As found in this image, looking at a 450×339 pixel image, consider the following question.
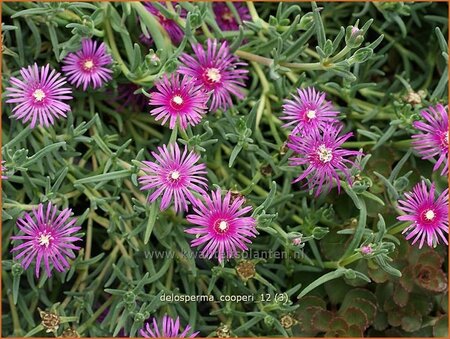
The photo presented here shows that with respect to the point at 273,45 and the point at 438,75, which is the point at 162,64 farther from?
the point at 438,75

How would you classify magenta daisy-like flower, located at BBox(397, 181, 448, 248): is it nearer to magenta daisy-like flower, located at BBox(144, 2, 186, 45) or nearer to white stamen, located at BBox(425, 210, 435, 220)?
white stamen, located at BBox(425, 210, 435, 220)

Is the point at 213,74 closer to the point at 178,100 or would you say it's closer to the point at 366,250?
the point at 178,100

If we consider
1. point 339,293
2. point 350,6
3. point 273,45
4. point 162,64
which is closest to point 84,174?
point 162,64

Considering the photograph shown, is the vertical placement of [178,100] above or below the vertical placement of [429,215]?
above

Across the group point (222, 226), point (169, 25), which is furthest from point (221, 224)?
point (169, 25)

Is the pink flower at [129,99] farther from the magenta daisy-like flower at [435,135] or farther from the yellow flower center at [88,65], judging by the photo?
the magenta daisy-like flower at [435,135]

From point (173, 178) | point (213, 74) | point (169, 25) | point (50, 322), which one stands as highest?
point (169, 25)

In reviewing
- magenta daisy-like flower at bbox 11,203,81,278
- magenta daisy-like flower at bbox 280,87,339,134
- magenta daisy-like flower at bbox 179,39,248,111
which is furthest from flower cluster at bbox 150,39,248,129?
magenta daisy-like flower at bbox 11,203,81,278
